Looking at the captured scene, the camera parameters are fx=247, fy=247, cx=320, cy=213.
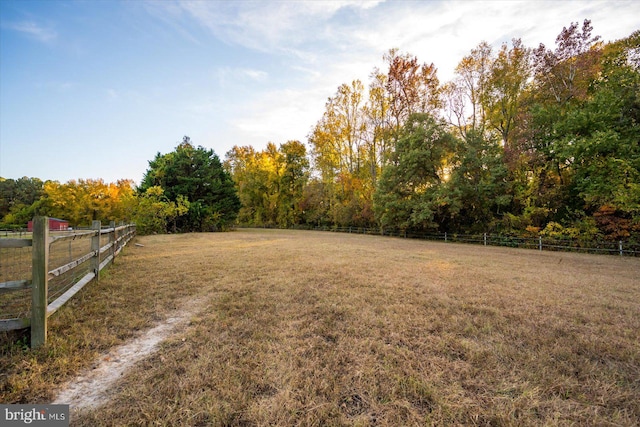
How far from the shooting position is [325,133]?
93.0 feet

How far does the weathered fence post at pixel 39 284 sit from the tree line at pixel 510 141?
63.3 feet

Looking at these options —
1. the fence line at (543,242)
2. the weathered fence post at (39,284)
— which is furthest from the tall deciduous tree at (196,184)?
the weathered fence post at (39,284)

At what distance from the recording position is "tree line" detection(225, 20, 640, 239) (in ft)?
41.8

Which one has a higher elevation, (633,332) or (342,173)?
(342,173)

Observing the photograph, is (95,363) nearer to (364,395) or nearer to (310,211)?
(364,395)

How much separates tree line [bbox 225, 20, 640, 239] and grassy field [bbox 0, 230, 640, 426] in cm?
1205

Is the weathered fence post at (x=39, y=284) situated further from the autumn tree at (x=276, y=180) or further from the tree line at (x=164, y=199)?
the autumn tree at (x=276, y=180)

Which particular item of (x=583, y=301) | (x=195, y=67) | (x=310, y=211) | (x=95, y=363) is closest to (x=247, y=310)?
(x=95, y=363)

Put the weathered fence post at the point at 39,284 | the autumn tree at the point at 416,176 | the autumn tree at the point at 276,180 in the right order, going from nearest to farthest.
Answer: the weathered fence post at the point at 39,284 → the autumn tree at the point at 416,176 → the autumn tree at the point at 276,180

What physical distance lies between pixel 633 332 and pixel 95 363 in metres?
6.20
